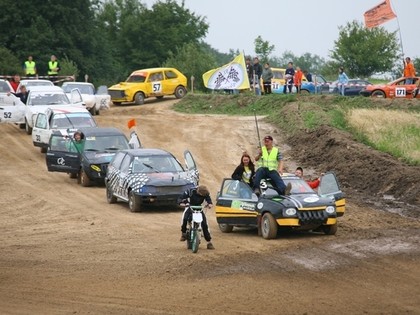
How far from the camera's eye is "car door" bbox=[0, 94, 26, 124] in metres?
39.5

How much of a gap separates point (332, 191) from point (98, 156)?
34.0ft

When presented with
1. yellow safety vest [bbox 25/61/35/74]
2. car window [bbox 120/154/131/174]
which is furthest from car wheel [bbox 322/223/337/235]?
yellow safety vest [bbox 25/61/35/74]

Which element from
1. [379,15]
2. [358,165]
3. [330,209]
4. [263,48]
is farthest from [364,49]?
[330,209]

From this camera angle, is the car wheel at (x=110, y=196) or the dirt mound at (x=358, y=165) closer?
the car wheel at (x=110, y=196)

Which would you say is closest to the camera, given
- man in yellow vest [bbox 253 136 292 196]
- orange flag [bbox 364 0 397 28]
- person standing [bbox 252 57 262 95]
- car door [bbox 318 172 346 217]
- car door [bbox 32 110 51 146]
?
man in yellow vest [bbox 253 136 292 196]

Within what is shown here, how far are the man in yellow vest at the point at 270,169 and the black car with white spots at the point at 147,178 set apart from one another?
3293mm

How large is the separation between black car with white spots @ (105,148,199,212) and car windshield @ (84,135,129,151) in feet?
9.83

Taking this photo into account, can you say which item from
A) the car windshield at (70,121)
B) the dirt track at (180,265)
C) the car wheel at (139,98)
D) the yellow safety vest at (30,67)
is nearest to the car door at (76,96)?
the car windshield at (70,121)

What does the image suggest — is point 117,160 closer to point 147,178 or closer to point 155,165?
point 155,165

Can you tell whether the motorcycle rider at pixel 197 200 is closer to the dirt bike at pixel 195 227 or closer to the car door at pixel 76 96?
the dirt bike at pixel 195 227

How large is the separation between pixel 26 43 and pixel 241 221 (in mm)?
50633

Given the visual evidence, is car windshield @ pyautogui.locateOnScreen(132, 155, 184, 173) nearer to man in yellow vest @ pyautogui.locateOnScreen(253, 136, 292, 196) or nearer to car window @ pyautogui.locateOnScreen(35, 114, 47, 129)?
man in yellow vest @ pyautogui.locateOnScreen(253, 136, 292, 196)

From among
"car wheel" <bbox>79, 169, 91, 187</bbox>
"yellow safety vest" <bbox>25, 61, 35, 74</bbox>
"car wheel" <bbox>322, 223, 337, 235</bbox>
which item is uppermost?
"yellow safety vest" <bbox>25, 61, 35, 74</bbox>

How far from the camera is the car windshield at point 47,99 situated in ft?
131
